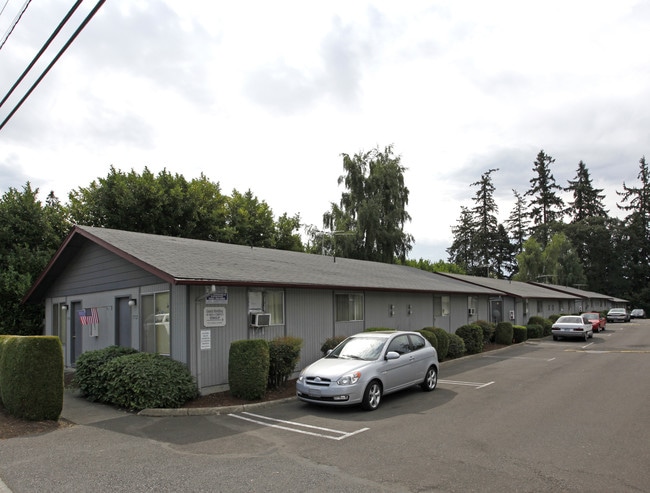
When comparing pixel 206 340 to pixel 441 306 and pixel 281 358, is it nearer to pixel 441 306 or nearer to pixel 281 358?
pixel 281 358

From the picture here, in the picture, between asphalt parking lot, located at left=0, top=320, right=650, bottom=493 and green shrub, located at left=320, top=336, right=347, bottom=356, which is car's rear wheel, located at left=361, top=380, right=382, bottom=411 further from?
green shrub, located at left=320, top=336, right=347, bottom=356

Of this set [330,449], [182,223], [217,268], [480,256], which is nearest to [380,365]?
[330,449]

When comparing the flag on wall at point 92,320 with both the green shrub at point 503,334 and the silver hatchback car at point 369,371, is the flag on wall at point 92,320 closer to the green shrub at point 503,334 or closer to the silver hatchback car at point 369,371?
the silver hatchback car at point 369,371

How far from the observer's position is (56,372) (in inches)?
357

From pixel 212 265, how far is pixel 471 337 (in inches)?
487

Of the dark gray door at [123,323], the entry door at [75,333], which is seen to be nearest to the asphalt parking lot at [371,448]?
the dark gray door at [123,323]

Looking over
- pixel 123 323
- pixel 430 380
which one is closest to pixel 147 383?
pixel 123 323

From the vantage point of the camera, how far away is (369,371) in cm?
960

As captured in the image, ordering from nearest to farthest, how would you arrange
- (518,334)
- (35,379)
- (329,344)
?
(35,379) < (329,344) < (518,334)

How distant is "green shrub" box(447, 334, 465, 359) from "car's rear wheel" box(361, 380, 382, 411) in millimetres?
9348

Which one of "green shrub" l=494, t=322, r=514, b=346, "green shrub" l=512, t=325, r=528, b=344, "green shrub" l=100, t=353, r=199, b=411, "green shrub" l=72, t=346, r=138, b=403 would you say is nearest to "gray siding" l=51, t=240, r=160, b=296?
"green shrub" l=72, t=346, r=138, b=403

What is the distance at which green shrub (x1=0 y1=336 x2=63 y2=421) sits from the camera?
8805mm

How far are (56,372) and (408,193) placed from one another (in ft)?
115

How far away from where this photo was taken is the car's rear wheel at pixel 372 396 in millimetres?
9430
